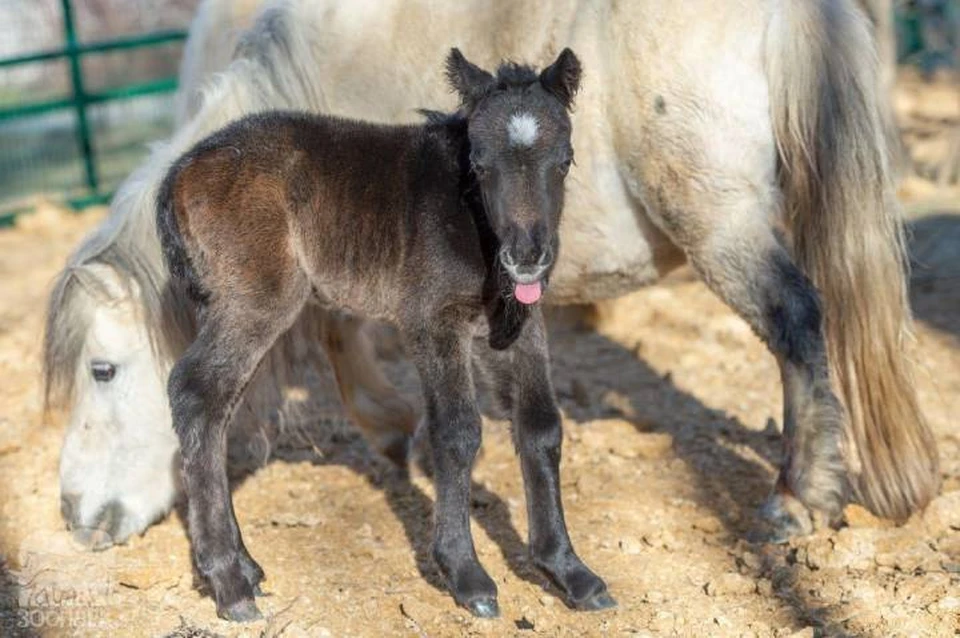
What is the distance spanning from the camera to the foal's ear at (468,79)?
3.54m

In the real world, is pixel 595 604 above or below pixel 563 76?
below

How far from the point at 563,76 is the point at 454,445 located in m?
1.06

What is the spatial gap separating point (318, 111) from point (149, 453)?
133cm

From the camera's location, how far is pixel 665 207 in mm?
4227

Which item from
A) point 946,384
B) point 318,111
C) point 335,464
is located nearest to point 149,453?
point 335,464

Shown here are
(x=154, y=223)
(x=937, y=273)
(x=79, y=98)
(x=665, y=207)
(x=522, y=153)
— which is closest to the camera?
(x=522, y=153)

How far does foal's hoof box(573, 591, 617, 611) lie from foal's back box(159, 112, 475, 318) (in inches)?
39.8

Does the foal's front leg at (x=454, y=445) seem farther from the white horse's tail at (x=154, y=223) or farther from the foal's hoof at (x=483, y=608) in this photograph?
the white horse's tail at (x=154, y=223)

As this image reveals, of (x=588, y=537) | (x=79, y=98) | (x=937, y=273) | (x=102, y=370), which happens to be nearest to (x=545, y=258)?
(x=588, y=537)

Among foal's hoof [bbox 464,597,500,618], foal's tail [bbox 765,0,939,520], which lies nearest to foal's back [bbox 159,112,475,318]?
foal's hoof [bbox 464,597,500,618]

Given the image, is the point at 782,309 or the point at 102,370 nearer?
the point at 782,309

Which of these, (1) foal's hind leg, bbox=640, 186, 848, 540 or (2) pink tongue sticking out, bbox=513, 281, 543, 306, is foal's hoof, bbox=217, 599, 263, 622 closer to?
(2) pink tongue sticking out, bbox=513, 281, 543, 306

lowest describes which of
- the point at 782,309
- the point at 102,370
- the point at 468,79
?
the point at 102,370

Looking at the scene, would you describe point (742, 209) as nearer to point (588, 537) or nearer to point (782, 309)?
point (782, 309)
